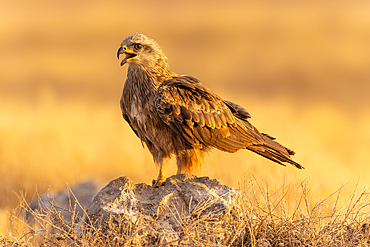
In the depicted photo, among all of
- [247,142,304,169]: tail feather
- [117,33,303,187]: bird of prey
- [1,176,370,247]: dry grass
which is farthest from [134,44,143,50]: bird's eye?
[1,176,370,247]: dry grass

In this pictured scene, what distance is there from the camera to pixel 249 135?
17.2 feet

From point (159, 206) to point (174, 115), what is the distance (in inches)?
52.5

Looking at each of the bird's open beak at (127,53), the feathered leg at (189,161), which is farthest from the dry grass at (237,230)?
the bird's open beak at (127,53)

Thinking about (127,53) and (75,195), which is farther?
(75,195)

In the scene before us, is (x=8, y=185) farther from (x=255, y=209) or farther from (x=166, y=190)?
(x=255, y=209)

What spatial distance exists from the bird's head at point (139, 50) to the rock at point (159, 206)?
166 cm

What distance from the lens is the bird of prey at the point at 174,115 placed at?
189 inches

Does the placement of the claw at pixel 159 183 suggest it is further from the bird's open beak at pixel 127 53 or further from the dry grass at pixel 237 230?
the bird's open beak at pixel 127 53

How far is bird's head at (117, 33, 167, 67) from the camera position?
4918 mm

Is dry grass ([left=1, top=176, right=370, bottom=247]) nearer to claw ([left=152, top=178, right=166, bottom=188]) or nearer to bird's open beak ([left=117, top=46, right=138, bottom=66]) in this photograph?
claw ([left=152, top=178, right=166, bottom=188])

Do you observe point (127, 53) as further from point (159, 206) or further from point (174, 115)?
point (159, 206)

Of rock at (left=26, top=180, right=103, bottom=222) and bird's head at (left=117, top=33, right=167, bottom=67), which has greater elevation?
bird's head at (left=117, top=33, right=167, bottom=67)

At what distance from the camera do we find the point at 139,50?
16.4ft

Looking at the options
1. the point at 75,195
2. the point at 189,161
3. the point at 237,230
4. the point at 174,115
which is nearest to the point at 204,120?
the point at 174,115
